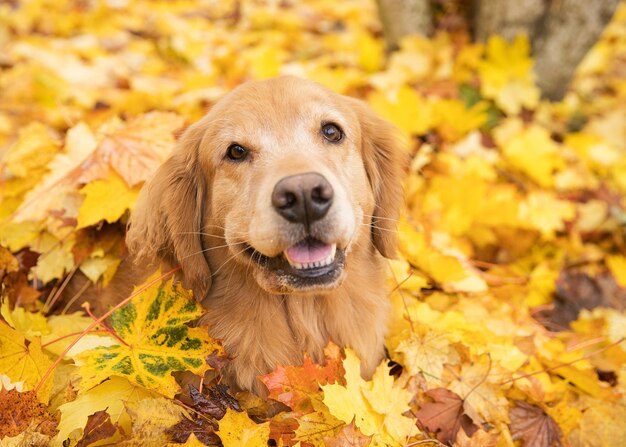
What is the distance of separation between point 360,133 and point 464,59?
2599 mm

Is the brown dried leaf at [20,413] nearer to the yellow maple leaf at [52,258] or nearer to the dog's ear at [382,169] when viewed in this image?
the yellow maple leaf at [52,258]

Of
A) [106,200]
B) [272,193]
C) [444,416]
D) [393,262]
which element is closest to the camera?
[272,193]

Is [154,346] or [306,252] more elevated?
[306,252]

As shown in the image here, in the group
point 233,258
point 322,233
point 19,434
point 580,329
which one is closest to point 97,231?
point 233,258

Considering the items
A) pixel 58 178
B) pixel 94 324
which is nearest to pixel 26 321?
pixel 94 324

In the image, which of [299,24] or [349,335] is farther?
[299,24]

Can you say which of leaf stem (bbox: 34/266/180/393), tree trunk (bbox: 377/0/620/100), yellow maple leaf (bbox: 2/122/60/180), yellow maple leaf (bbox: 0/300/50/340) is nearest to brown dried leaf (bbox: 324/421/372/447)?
leaf stem (bbox: 34/266/180/393)

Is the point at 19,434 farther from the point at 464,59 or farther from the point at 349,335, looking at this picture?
the point at 464,59

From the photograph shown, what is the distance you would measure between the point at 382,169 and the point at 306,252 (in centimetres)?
90

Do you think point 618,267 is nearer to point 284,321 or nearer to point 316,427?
point 284,321

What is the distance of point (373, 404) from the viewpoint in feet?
7.23

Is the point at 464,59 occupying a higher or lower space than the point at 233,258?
higher

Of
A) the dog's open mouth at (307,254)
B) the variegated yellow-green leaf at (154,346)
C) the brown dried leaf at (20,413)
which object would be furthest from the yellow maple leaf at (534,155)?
the brown dried leaf at (20,413)

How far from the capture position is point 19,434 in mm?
2004
